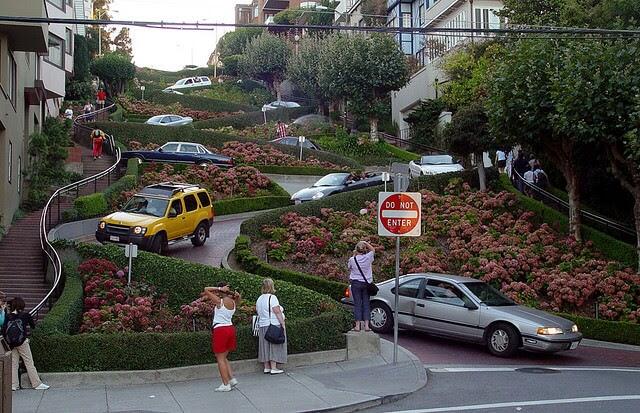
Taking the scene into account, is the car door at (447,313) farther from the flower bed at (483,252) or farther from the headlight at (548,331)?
the flower bed at (483,252)

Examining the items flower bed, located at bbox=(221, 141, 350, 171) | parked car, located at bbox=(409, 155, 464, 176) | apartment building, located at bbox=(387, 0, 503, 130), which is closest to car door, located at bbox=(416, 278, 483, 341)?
parked car, located at bbox=(409, 155, 464, 176)

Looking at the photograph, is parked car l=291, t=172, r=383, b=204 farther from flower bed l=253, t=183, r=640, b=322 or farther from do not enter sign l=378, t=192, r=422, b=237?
do not enter sign l=378, t=192, r=422, b=237

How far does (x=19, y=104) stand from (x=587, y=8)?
18.8 meters

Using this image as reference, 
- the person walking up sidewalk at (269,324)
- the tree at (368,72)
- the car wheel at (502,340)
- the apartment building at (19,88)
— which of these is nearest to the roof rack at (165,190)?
the apartment building at (19,88)

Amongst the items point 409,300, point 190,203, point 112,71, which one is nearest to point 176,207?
point 190,203

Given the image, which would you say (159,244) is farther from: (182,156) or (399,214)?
(182,156)

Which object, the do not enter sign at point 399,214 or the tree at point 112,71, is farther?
the tree at point 112,71

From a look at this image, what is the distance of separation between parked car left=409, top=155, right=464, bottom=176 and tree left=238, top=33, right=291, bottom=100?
151 feet

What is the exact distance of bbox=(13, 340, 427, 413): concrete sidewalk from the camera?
1238 cm

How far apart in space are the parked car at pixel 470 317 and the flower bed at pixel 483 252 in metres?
3.90

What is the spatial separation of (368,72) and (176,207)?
31.2 m

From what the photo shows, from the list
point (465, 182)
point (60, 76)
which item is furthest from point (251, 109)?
point (465, 182)

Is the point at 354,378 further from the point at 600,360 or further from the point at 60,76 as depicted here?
the point at 60,76

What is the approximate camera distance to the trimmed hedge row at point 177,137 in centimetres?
4516
